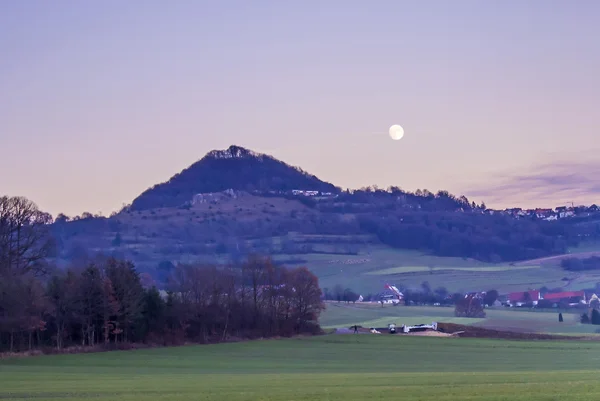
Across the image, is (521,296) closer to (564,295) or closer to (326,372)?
(564,295)

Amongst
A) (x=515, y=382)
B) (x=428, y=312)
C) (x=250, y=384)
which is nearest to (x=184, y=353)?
(x=250, y=384)

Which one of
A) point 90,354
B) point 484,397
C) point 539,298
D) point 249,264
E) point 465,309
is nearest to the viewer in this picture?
point 484,397

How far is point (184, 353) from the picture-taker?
69500 mm

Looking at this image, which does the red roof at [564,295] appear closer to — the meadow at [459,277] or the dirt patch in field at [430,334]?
the meadow at [459,277]

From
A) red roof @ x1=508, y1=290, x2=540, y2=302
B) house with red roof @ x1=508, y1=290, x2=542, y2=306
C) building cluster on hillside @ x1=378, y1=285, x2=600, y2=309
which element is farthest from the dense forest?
red roof @ x1=508, y1=290, x2=540, y2=302

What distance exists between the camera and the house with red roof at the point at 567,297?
14288 cm

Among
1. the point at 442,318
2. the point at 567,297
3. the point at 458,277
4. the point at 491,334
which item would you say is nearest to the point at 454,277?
the point at 458,277

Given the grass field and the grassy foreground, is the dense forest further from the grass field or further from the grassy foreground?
the grass field

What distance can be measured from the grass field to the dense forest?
14.4m

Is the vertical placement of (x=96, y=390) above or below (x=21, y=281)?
below

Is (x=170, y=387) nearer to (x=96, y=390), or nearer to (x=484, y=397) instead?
(x=96, y=390)

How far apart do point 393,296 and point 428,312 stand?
95.4 feet

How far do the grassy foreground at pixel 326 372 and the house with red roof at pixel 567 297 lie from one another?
67.5 metres

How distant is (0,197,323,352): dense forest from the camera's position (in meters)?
71.6
